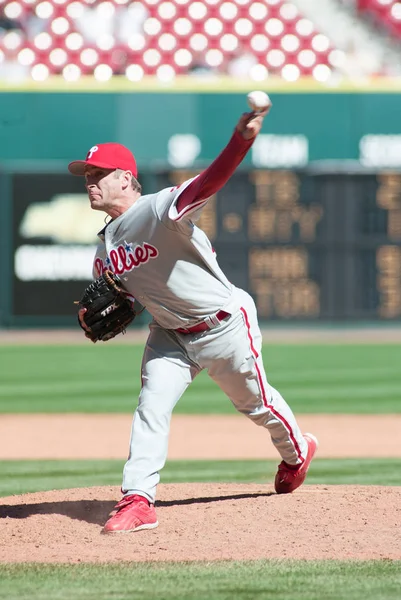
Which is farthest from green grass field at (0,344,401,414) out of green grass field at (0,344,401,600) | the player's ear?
the player's ear

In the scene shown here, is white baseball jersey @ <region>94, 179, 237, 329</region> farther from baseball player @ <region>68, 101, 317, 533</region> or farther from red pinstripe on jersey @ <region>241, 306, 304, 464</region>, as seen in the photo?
red pinstripe on jersey @ <region>241, 306, 304, 464</region>

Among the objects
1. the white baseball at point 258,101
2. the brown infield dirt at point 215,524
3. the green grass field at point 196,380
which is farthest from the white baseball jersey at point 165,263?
the green grass field at point 196,380

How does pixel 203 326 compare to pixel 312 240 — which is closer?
pixel 203 326

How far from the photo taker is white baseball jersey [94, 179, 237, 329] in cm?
401

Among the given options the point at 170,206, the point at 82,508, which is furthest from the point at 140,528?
the point at 170,206

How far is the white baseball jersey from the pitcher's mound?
0.80m

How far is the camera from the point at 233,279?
14.1 m

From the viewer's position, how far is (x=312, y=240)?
14.4m

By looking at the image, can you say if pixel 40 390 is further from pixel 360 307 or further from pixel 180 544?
pixel 180 544

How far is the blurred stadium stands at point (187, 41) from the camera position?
17.5 m

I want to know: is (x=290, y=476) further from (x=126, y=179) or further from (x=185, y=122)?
(x=185, y=122)

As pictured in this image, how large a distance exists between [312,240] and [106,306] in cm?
1035

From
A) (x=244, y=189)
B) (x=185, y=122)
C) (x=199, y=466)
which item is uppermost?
(x=185, y=122)

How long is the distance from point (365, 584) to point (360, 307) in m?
11.4
